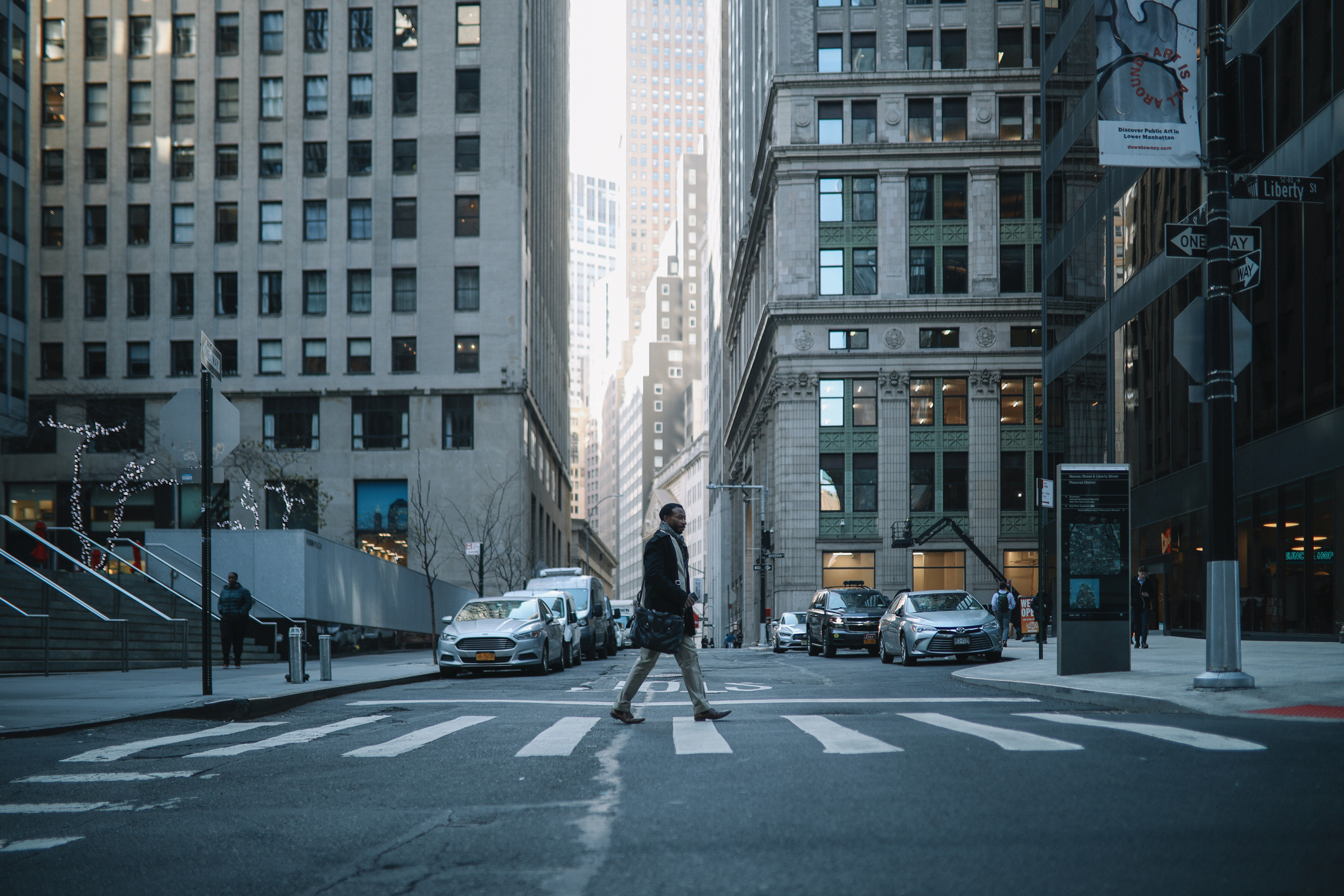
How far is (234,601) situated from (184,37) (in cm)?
4911

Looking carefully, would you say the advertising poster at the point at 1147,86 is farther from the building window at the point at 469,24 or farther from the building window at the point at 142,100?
the building window at the point at 142,100

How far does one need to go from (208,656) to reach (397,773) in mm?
7267

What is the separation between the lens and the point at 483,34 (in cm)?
6244

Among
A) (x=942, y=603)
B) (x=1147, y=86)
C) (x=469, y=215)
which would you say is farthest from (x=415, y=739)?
(x=469, y=215)

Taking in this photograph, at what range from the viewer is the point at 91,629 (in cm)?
2233

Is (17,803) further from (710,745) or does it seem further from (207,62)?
(207,62)

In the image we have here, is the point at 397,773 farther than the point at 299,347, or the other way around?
the point at 299,347

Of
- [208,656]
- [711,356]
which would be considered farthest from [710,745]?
[711,356]

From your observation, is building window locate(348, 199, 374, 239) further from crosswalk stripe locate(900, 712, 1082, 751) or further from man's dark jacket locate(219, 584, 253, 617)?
crosswalk stripe locate(900, 712, 1082, 751)

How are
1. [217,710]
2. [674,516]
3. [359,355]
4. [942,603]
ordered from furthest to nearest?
[359,355] → [942,603] → [217,710] → [674,516]

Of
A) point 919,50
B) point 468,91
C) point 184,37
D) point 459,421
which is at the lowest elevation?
point 459,421

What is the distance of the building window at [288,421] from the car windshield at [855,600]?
34732 millimetres

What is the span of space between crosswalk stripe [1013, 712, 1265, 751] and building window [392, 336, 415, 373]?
Result: 5312 cm

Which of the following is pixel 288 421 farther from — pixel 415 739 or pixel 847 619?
pixel 415 739
